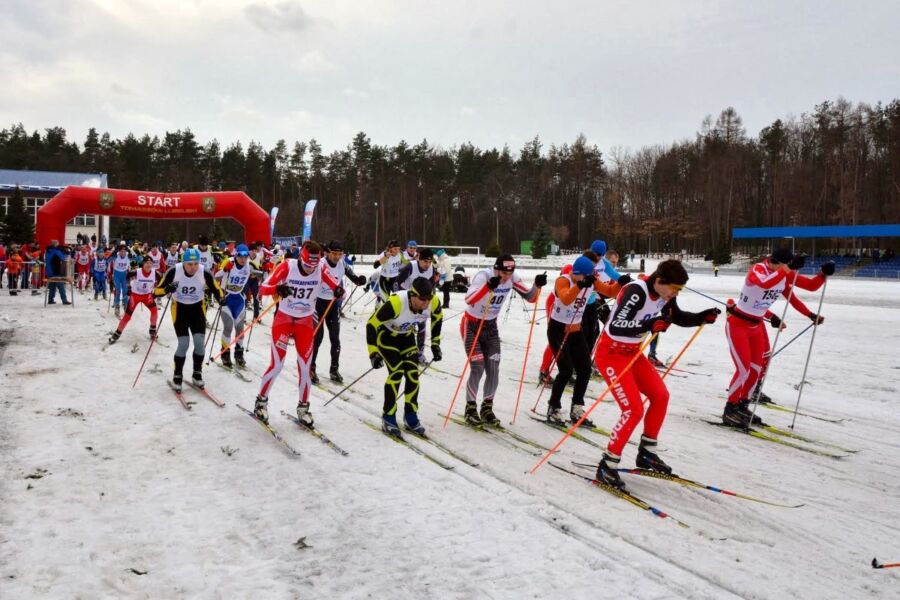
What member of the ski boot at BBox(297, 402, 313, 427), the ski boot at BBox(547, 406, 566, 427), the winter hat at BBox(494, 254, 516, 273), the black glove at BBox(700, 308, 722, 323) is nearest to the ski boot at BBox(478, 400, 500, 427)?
the ski boot at BBox(547, 406, 566, 427)

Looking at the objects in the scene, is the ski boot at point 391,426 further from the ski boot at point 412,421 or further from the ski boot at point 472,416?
the ski boot at point 472,416

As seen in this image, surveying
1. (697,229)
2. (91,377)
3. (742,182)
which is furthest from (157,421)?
(742,182)

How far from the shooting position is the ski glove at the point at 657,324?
16.4 feet

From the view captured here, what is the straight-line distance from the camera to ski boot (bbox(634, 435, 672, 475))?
523cm

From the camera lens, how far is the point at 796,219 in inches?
2325

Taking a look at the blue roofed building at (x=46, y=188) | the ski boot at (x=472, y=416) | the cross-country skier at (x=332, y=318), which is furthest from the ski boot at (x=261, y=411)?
the blue roofed building at (x=46, y=188)

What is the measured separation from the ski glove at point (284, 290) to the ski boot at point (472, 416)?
8.38 ft

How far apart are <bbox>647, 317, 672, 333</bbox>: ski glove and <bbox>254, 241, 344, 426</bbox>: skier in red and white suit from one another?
387cm

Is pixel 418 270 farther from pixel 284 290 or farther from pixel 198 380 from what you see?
pixel 198 380

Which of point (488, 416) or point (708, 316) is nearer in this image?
point (708, 316)

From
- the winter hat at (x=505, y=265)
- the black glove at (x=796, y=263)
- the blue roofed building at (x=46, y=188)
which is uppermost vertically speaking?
the blue roofed building at (x=46, y=188)

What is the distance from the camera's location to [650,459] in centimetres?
525

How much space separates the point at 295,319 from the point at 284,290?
0.40 meters

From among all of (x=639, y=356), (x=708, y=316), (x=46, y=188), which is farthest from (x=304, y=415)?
(x=46, y=188)
